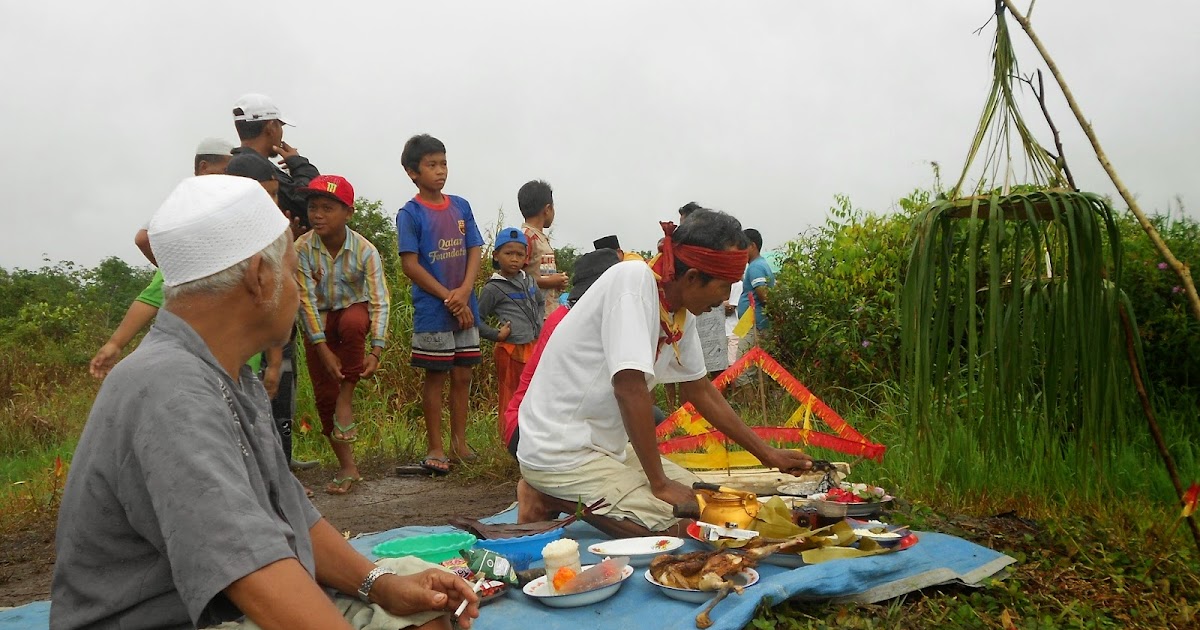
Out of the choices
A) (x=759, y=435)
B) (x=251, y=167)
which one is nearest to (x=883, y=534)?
(x=759, y=435)

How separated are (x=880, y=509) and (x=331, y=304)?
9.84ft

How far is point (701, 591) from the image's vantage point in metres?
2.79

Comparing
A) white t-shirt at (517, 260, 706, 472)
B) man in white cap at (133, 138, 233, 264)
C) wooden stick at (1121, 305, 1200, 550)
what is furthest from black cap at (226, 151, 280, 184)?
wooden stick at (1121, 305, 1200, 550)

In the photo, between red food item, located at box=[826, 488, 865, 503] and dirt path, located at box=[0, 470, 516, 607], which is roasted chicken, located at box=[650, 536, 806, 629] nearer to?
red food item, located at box=[826, 488, 865, 503]

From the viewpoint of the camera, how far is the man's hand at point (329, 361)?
4.79 meters

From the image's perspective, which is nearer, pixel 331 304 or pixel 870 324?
pixel 331 304

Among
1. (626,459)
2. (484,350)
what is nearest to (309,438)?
(484,350)

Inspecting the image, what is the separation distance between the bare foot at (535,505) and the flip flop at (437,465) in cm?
164

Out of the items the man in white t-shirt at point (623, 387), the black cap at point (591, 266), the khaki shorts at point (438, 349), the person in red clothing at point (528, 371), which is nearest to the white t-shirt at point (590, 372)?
the man in white t-shirt at point (623, 387)

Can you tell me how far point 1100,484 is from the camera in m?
3.50

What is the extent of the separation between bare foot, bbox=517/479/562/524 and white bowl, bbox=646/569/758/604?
1082 millimetres

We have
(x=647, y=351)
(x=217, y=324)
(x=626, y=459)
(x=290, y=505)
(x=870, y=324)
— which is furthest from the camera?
(x=870, y=324)

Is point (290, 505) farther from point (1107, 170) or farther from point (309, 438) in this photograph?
point (309, 438)

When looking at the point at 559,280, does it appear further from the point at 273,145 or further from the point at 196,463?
the point at 196,463
